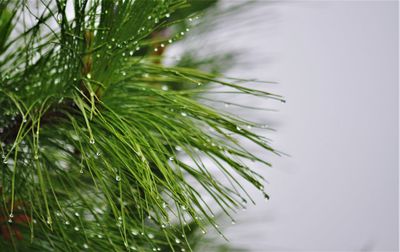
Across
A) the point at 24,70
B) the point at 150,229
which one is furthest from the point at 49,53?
the point at 150,229

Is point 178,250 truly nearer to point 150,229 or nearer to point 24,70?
point 150,229

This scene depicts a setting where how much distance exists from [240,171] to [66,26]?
0.11m

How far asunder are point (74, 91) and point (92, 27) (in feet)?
0.12

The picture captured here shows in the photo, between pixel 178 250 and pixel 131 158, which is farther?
pixel 178 250

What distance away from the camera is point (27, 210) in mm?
424

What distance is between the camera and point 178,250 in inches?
20.7

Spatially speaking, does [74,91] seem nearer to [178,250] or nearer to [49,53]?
[49,53]

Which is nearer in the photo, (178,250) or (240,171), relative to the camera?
(240,171)

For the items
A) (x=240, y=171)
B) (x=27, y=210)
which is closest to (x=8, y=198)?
(x=27, y=210)

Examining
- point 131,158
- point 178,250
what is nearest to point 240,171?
point 131,158

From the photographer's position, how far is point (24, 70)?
1.36 ft

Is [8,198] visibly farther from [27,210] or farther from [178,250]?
[178,250]

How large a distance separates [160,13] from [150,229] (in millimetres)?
149

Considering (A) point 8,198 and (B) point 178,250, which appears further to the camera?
(B) point 178,250
